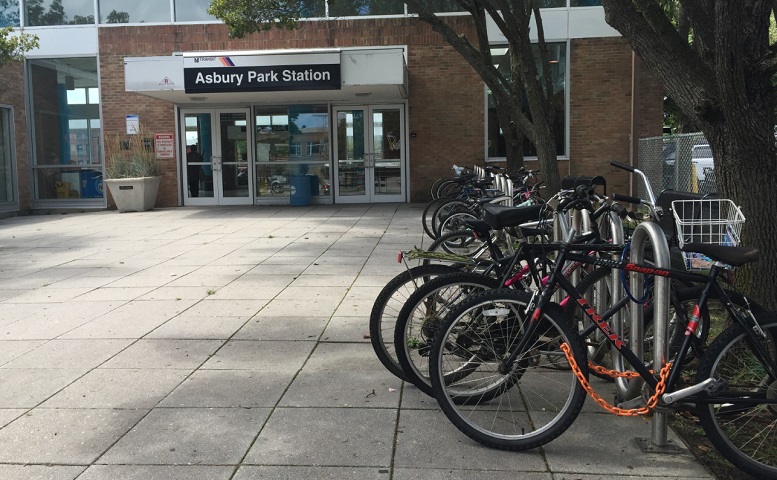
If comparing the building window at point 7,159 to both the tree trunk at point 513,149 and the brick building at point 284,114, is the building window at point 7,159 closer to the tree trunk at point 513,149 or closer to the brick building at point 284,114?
the brick building at point 284,114

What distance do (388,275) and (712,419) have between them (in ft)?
17.2

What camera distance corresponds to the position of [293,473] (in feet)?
10.6

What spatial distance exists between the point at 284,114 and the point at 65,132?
6187mm

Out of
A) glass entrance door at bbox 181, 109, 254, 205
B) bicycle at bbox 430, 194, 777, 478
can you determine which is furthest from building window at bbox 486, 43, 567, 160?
bicycle at bbox 430, 194, 777, 478

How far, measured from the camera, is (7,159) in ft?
59.6

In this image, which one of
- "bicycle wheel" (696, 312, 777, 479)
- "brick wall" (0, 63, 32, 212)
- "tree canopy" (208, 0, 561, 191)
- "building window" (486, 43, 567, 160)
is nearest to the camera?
"bicycle wheel" (696, 312, 777, 479)

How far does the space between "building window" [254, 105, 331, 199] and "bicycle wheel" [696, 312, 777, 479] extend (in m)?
15.8

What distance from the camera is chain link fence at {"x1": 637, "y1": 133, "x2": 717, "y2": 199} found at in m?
9.86

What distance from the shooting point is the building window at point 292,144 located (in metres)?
18.6

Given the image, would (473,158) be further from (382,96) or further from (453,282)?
(453,282)

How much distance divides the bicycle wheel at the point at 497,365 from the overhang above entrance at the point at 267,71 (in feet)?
39.6

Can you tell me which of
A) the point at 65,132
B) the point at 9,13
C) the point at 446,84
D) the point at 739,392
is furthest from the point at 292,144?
the point at 739,392

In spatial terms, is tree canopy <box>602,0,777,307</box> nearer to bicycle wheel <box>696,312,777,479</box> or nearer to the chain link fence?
bicycle wheel <box>696,312,777,479</box>

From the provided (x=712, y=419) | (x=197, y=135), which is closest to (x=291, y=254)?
(x=712, y=419)
